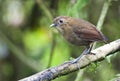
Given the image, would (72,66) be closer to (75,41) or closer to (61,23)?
(75,41)

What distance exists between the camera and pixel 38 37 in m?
6.82

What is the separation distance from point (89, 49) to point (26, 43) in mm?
2774

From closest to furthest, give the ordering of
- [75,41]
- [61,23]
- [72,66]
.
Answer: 1. [72,66]
2. [75,41]
3. [61,23]

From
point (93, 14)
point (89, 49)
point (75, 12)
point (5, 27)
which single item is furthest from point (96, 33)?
point (5, 27)

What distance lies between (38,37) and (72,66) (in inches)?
131

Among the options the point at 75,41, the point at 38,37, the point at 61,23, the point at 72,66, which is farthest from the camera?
the point at 38,37

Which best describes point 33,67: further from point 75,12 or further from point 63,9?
point 75,12

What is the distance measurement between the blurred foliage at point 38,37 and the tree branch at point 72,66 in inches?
73.3

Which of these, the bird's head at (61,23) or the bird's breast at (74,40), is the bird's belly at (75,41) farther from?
the bird's head at (61,23)

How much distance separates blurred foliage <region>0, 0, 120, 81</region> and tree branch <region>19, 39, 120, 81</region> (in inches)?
73.3

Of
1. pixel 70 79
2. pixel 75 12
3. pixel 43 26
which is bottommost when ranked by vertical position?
pixel 70 79

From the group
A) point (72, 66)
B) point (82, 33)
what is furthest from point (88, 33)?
point (72, 66)

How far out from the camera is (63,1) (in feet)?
20.0

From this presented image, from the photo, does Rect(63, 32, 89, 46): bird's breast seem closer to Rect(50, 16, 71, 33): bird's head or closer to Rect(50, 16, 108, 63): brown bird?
Rect(50, 16, 108, 63): brown bird
